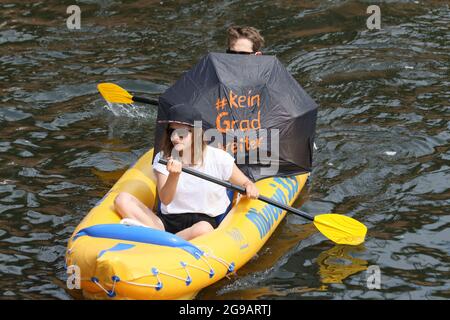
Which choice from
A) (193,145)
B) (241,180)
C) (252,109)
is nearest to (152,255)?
(193,145)

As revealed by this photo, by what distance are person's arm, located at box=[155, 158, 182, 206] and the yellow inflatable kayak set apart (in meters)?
0.35

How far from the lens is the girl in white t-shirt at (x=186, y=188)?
19.9 ft

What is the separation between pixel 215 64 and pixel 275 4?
5078 millimetres

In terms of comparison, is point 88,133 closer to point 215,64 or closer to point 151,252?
point 215,64

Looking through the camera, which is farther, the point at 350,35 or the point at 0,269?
the point at 350,35

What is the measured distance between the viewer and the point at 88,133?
8.72 metres

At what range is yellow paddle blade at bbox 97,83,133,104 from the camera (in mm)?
8516

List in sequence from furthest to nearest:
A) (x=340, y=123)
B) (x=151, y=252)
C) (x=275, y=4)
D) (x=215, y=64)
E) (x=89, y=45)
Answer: (x=275, y=4) < (x=89, y=45) < (x=340, y=123) < (x=215, y=64) < (x=151, y=252)

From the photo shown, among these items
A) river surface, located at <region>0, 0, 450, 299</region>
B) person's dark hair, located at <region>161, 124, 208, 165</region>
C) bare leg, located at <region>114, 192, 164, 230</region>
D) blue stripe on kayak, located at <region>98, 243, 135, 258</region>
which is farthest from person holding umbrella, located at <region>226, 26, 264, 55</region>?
blue stripe on kayak, located at <region>98, 243, 135, 258</region>

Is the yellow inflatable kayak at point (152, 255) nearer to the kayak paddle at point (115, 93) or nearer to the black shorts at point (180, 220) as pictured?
the black shorts at point (180, 220)

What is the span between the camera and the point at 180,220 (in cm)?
629

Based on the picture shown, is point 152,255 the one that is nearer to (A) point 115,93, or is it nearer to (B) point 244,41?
(B) point 244,41

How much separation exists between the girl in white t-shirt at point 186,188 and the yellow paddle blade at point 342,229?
1.94ft
